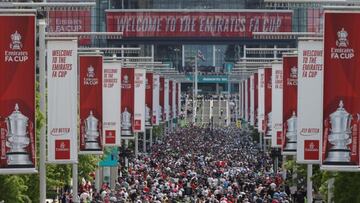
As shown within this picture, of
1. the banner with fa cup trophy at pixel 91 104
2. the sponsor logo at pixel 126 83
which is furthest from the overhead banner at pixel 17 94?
the sponsor logo at pixel 126 83

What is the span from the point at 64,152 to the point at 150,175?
38698 millimetres

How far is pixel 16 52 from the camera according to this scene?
33031mm

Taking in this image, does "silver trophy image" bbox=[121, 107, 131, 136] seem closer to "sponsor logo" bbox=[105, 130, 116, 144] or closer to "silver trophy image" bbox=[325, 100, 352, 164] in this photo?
"sponsor logo" bbox=[105, 130, 116, 144]

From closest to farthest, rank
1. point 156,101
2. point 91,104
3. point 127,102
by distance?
point 91,104 < point 127,102 < point 156,101

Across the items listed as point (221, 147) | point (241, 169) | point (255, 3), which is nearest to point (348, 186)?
point (241, 169)

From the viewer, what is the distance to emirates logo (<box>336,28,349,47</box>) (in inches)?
1275

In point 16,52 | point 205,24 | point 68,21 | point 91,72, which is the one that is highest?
point 205,24

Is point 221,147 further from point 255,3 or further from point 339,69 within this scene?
point 339,69

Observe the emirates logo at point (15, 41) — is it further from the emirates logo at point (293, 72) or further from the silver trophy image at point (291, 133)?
the emirates logo at point (293, 72)

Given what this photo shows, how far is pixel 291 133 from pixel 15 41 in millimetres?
16228

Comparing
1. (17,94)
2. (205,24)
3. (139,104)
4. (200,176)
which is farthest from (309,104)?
(205,24)

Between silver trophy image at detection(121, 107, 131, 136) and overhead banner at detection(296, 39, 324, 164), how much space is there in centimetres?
2531

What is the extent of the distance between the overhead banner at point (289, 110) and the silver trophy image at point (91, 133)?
19.0 ft

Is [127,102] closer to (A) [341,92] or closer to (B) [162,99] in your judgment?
(A) [341,92]
